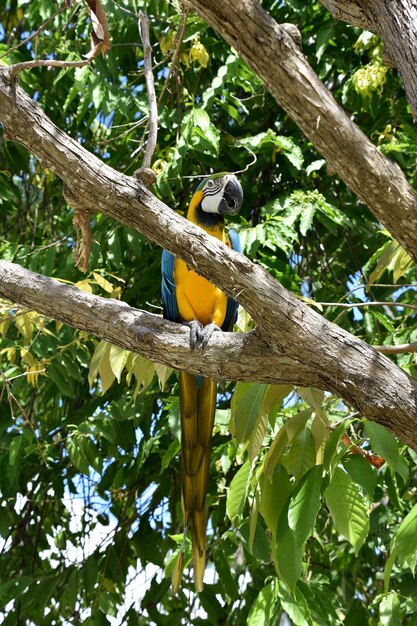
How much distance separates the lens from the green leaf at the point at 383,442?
5.30 ft

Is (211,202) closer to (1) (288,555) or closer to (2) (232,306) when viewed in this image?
(2) (232,306)

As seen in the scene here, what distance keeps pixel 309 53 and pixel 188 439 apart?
157cm

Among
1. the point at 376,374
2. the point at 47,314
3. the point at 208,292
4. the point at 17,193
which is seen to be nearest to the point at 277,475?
the point at 376,374

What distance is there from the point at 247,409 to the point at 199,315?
753 mm

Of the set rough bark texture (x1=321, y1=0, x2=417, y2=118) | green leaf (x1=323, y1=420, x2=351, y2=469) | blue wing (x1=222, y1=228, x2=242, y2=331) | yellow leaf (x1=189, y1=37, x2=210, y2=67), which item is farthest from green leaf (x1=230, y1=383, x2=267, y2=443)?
yellow leaf (x1=189, y1=37, x2=210, y2=67)

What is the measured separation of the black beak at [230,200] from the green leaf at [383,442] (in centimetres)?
96

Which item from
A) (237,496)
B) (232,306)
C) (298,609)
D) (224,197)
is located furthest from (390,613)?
(224,197)

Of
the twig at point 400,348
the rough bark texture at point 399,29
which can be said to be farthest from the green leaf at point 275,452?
the rough bark texture at point 399,29

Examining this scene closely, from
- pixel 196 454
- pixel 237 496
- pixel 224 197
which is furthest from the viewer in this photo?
pixel 224 197

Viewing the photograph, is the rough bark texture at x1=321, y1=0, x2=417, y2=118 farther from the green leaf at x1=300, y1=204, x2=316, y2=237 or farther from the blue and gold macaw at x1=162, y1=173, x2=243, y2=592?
the green leaf at x1=300, y1=204, x2=316, y2=237

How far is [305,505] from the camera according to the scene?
1.62m

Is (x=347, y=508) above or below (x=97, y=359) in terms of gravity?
above

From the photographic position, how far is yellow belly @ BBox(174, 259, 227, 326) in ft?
8.00

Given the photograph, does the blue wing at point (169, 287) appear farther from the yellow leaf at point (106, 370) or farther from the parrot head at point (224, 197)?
the yellow leaf at point (106, 370)
